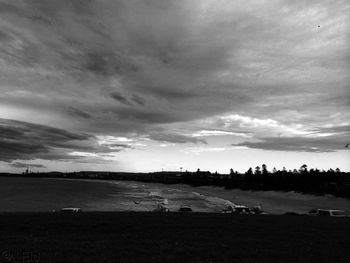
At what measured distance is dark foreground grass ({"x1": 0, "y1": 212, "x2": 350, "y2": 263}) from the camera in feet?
43.8

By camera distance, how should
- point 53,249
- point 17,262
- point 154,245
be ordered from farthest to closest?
point 154,245
point 53,249
point 17,262

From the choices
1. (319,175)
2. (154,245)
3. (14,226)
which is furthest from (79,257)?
(319,175)

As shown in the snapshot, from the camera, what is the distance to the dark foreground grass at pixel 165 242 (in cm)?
1334

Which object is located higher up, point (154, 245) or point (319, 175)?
point (319, 175)

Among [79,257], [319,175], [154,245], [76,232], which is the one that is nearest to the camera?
[79,257]

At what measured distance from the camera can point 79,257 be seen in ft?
42.0

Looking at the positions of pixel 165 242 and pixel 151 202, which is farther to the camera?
pixel 151 202

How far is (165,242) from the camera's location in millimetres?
16344

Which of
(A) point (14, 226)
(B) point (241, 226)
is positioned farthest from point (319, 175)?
(A) point (14, 226)

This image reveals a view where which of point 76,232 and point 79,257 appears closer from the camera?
point 79,257

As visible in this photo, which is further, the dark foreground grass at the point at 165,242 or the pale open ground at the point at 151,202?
the pale open ground at the point at 151,202

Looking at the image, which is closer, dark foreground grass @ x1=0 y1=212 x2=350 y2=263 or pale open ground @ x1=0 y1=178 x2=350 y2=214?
dark foreground grass @ x1=0 y1=212 x2=350 y2=263

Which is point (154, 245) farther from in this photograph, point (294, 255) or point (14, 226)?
point (14, 226)

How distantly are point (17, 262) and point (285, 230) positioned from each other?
1627 cm
